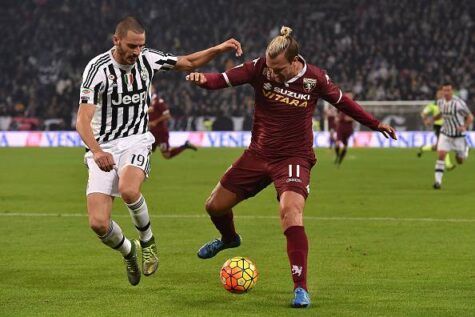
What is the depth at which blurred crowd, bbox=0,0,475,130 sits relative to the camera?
44.2 meters

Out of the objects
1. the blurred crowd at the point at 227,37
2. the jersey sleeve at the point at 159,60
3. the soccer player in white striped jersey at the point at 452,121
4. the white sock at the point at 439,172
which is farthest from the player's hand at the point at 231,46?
the blurred crowd at the point at 227,37

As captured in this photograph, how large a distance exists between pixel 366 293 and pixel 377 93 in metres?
36.6

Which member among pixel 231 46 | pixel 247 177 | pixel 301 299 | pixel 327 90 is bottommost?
pixel 301 299

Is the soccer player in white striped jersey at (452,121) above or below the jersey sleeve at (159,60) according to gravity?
below

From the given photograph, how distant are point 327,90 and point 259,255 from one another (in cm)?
277

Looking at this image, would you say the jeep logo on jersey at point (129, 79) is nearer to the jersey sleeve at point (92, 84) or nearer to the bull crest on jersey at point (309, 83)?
the jersey sleeve at point (92, 84)

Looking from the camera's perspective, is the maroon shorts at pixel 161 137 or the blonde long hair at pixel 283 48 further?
the maroon shorts at pixel 161 137

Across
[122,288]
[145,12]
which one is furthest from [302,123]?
[145,12]

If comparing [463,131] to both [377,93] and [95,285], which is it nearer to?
[95,285]

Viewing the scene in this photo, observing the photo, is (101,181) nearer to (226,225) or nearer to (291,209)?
(226,225)

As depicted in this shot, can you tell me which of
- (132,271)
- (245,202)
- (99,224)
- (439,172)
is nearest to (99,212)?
(99,224)

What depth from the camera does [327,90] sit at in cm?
850

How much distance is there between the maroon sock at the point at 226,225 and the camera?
30.7 ft

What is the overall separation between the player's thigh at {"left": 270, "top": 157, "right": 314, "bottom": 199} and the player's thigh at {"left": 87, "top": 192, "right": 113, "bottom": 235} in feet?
4.80
